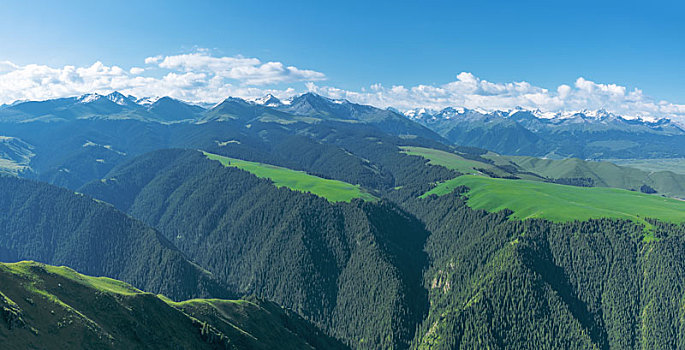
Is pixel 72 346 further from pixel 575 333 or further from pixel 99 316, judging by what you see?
pixel 575 333

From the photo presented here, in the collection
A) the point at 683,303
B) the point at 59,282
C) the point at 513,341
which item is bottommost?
the point at 513,341

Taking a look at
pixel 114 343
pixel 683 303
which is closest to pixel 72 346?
pixel 114 343

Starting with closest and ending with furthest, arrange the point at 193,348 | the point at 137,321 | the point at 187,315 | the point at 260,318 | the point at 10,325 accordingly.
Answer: the point at 10,325 → the point at 137,321 → the point at 193,348 → the point at 187,315 → the point at 260,318

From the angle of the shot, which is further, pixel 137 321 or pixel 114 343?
pixel 137 321

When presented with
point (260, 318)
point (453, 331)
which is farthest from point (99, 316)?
point (453, 331)

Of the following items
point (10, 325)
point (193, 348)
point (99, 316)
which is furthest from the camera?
point (193, 348)

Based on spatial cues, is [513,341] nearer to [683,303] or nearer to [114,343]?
[683,303]

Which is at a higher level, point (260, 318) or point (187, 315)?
point (187, 315)
